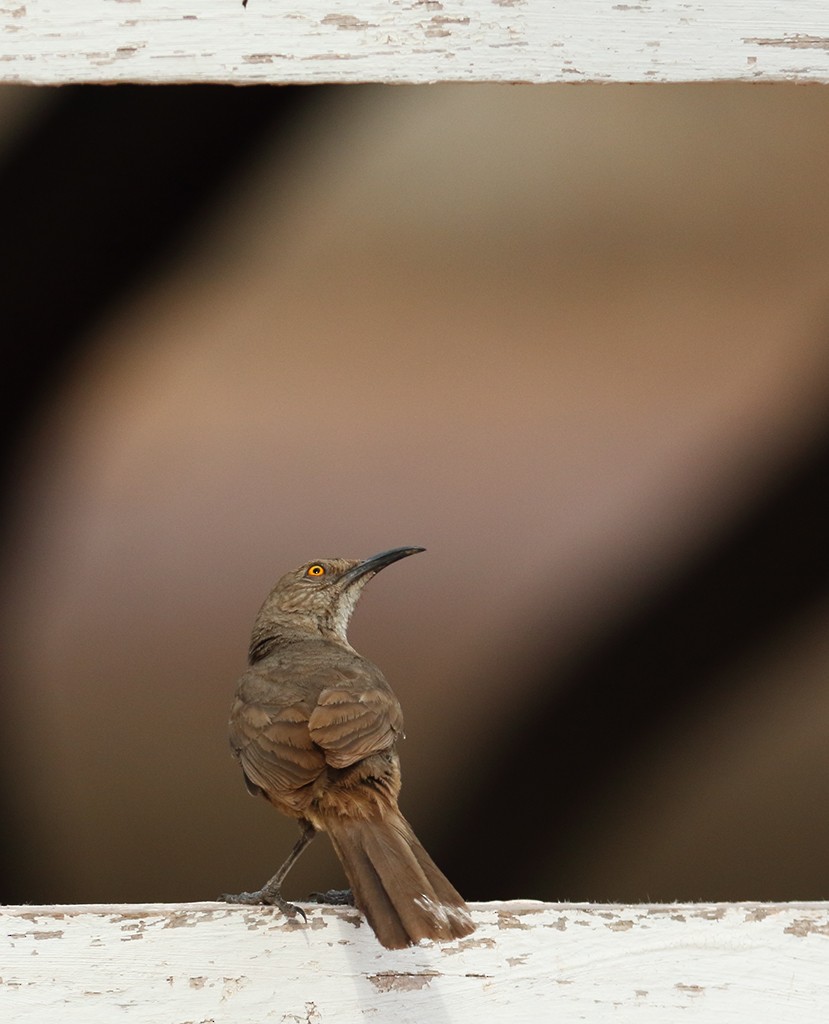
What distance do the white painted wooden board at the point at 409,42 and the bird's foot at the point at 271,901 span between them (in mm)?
1266

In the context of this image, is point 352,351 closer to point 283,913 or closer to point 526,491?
point 526,491

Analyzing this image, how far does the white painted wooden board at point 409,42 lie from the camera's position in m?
2.30

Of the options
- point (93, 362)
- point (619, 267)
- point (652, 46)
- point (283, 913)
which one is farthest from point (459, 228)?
point (283, 913)

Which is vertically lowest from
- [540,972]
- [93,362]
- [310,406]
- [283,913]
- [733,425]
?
[540,972]

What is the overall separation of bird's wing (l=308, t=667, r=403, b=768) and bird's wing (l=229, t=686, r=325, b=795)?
0.08 feet

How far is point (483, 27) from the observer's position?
2311 millimetres

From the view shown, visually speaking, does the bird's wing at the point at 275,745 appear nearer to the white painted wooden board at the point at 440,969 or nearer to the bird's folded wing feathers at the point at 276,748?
the bird's folded wing feathers at the point at 276,748

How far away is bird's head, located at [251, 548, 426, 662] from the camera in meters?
3.31

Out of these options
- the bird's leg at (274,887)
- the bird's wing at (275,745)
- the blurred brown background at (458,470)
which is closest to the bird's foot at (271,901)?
the bird's leg at (274,887)

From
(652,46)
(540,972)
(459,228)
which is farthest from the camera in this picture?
(459,228)

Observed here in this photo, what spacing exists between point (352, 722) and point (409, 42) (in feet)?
3.60

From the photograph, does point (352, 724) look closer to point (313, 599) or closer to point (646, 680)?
point (313, 599)

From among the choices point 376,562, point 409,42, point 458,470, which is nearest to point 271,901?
point 376,562

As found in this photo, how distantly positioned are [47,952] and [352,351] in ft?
5.61
